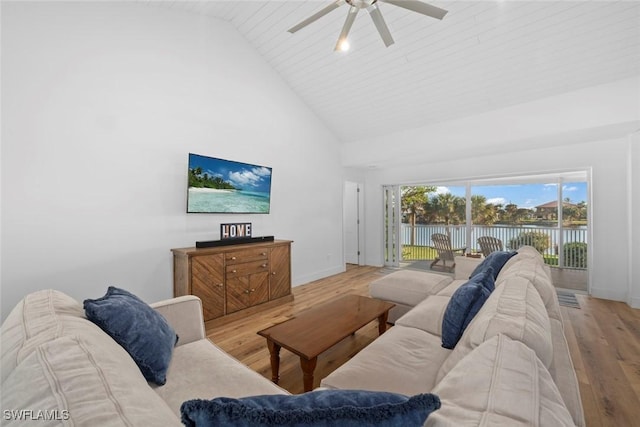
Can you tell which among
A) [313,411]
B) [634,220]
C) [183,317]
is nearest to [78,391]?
[313,411]

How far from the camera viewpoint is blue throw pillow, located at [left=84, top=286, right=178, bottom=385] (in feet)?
3.78

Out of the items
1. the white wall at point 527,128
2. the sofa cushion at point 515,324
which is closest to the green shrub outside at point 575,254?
the white wall at point 527,128

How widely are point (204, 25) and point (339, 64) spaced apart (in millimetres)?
1820

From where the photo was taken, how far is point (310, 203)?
482cm

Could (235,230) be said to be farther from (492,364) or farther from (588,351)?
(588,351)

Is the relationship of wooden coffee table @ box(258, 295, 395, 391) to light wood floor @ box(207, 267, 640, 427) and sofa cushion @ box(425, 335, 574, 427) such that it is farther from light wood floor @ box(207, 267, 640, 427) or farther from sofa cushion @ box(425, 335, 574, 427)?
sofa cushion @ box(425, 335, 574, 427)

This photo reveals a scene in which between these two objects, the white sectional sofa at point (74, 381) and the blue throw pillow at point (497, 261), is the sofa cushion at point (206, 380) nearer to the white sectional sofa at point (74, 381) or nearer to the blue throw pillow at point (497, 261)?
the white sectional sofa at point (74, 381)

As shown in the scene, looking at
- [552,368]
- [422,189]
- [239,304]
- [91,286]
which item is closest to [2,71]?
[91,286]

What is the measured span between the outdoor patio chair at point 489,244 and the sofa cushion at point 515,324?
4.19 m

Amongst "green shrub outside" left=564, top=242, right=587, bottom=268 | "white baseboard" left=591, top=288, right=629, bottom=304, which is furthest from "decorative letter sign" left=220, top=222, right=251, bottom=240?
"green shrub outside" left=564, top=242, right=587, bottom=268

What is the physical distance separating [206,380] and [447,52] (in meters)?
3.93

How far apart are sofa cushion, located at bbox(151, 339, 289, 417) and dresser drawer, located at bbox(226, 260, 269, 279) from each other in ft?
5.12

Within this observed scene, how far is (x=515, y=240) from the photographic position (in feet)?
19.5

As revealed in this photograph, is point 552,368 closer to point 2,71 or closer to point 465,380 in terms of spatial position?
point 465,380
